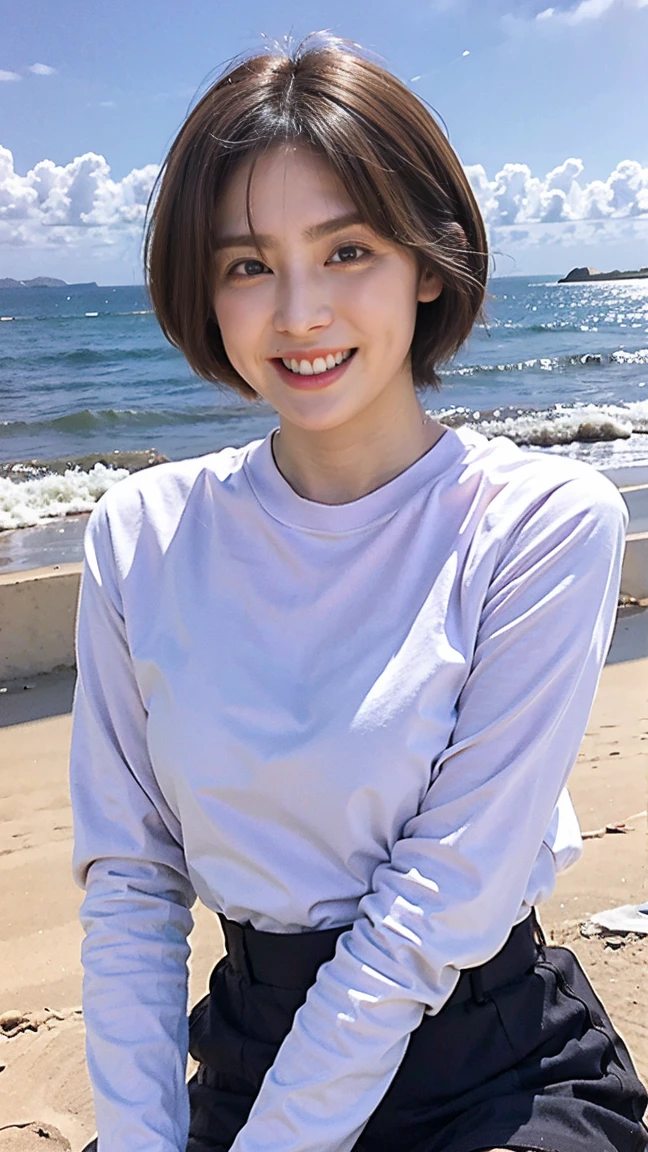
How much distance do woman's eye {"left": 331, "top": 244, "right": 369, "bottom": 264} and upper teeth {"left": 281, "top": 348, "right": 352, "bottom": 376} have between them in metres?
0.11

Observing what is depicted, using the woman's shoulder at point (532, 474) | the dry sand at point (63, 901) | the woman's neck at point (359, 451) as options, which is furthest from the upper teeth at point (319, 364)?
the dry sand at point (63, 901)

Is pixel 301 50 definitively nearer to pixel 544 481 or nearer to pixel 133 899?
pixel 544 481

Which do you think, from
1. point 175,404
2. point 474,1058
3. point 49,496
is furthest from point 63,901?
point 175,404

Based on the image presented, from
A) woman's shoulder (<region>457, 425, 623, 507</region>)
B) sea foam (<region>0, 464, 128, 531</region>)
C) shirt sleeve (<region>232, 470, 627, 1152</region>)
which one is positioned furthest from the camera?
sea foam (<region>0, 464, 128, 531</region>)

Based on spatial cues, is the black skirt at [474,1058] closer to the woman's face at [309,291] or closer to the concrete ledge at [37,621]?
the woman's face at [309,291]

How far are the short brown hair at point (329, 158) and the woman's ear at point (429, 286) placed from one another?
1 cm

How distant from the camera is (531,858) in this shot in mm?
1212

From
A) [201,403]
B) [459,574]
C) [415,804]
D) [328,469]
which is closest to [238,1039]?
[415,804]

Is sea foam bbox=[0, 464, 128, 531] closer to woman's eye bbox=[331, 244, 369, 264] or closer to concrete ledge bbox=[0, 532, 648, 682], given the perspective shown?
concrete ledge bbox=[0, 532, 648, 682]

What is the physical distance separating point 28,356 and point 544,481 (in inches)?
953

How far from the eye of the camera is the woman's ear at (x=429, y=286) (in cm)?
143

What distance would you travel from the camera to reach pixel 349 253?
131 centimetres

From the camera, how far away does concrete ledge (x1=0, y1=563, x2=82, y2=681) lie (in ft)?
12.2

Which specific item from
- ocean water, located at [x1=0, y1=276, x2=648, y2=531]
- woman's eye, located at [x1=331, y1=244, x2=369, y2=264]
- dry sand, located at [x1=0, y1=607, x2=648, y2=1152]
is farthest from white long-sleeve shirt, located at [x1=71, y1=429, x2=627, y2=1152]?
dry sand, located at [x1=0, y1=607, x2=648, y2=1152]
